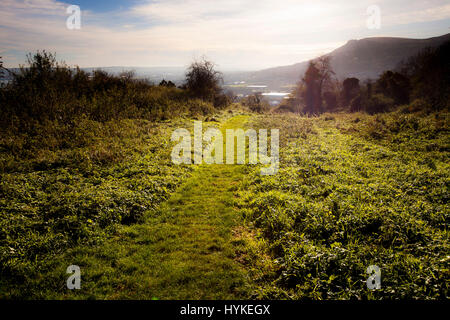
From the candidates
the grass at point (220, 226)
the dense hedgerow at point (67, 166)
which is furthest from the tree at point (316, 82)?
the grass at point (220, 226)

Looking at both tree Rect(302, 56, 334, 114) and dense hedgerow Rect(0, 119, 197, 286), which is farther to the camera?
tree Rect(302, 56, 334, 114)

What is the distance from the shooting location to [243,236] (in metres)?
6.61

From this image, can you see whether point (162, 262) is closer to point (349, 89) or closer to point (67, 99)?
point (67, 99)

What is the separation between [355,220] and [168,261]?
16.4 feet

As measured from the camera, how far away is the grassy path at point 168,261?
4.61 m

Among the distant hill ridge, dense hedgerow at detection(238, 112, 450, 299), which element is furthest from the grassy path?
the distant hill ridge

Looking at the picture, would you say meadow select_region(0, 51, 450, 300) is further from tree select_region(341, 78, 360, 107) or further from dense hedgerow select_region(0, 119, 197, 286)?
tree select_region(341, 78, 360, 107)

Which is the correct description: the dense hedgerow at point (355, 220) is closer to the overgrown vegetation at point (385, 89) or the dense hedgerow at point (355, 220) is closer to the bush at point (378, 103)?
the overgrown vegetation at point (385, 89)

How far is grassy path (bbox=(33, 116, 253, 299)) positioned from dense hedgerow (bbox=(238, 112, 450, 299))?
948 mm

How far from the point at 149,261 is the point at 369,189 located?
7360 millimetres

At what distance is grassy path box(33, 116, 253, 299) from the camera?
4605 mm

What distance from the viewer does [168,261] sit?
5.50 metres
